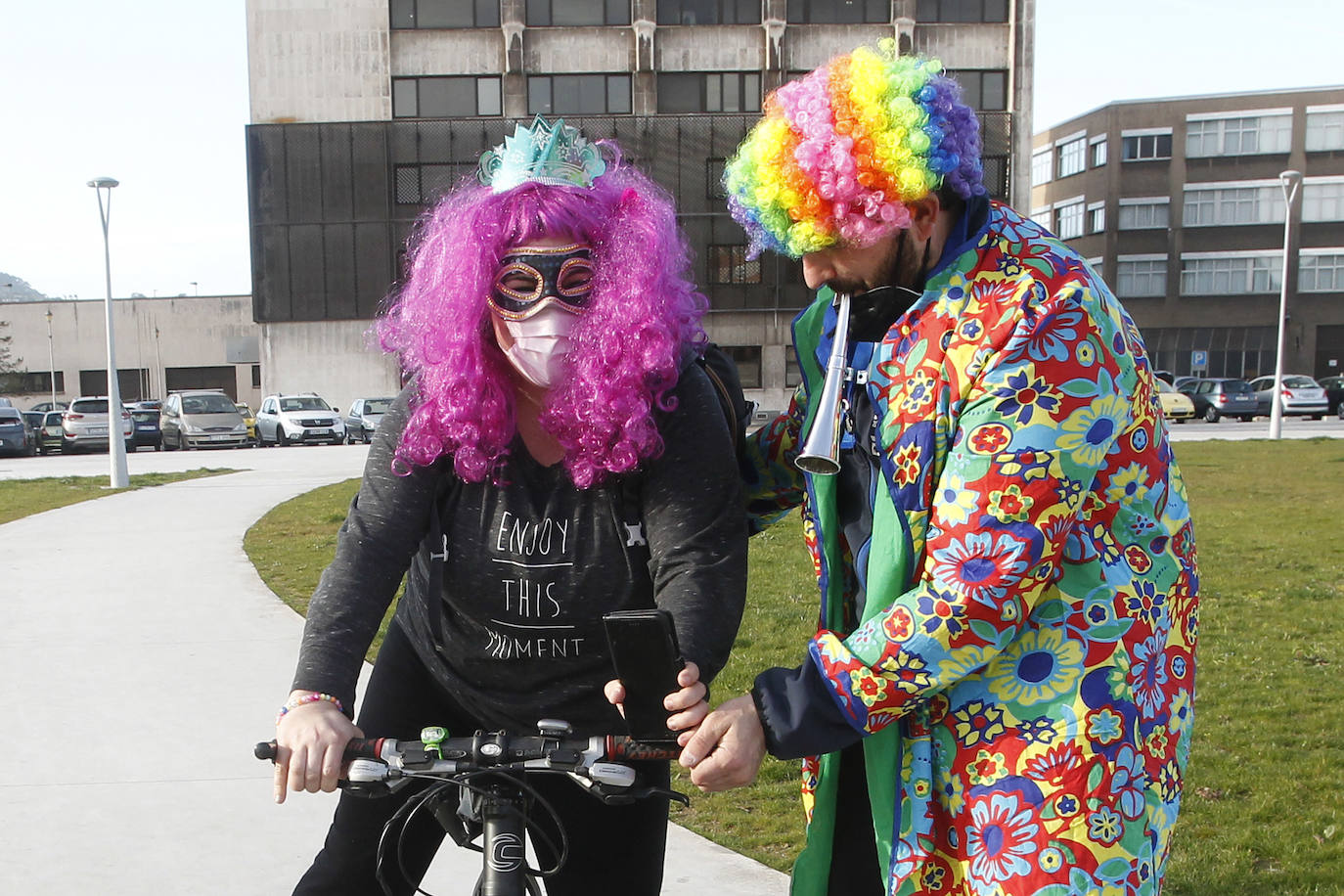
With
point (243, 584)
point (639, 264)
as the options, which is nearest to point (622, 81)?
point (243, 584)

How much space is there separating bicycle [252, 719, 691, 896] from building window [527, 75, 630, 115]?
126 ft

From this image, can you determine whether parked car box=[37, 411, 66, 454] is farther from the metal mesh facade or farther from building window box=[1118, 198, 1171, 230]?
building window box=[1118, 198, 1171, 230]

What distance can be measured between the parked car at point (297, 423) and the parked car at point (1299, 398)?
2658 centimetres

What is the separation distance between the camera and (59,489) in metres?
17.7

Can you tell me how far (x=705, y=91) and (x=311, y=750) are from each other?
128ft

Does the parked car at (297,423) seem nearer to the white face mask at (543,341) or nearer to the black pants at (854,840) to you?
the white face mask at (543,341)

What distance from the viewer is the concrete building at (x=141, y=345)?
58469 millimetres

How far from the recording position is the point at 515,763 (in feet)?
6.26

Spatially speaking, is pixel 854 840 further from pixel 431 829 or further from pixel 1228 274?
pixel 1228 274

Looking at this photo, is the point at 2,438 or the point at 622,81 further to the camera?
the point at 622,81

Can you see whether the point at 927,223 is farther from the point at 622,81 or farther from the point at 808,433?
Result: the point at 622,81

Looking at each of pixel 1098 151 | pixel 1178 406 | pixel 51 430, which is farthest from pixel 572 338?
pixel 1098 151

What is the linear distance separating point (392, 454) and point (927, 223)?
3.38ft

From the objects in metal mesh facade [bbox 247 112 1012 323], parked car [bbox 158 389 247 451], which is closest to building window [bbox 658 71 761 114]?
metal mesh facade [bbox 247 112 1012 323]
